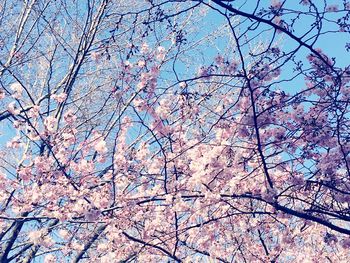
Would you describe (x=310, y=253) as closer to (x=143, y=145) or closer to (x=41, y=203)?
(x=143, y=145)

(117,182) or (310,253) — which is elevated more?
(117,182)

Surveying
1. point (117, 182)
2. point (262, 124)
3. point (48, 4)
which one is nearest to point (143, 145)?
point (117, 182)

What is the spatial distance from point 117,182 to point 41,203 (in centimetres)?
98

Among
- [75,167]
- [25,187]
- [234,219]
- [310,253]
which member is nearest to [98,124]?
[75,167]

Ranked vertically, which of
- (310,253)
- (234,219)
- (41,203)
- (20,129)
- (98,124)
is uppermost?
(98,124)

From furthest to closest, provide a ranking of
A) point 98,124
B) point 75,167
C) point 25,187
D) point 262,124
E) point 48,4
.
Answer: point 98,124
point 48,4
point 75,167
point 25,187
point 262,124

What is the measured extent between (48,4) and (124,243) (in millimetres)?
3749

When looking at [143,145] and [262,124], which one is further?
[143,145]

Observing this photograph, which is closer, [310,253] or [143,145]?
[143,145]

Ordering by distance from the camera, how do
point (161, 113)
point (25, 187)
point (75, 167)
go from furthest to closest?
point (75, 167) < point (25, 187) < point (161, 113)

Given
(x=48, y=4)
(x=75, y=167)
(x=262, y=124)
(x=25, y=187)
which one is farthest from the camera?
(x=48, y=4)

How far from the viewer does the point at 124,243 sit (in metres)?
6.06

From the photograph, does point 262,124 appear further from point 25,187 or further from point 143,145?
point 25,187

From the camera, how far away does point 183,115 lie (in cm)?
543
